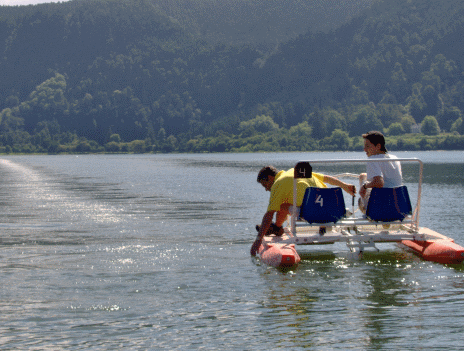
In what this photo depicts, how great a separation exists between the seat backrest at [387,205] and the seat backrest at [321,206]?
0.64 m

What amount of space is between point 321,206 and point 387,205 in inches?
56.3

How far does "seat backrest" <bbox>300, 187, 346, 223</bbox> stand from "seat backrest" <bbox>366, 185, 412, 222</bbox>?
638mm

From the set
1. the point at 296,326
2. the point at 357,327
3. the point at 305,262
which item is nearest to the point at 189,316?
the point at 296,326

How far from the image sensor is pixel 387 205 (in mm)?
14547

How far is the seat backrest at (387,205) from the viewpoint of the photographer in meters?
14.5

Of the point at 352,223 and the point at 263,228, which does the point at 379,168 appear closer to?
the point at 352,223

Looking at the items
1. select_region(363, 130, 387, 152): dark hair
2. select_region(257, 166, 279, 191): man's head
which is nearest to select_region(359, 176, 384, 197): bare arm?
select_region(363, 130, 387, 152): dark hair

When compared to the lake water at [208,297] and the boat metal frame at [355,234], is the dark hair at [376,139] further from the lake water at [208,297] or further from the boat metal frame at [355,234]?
the lake water at [208,297]

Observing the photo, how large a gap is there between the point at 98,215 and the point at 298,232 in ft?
47.7

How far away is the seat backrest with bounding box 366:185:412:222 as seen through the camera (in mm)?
14469

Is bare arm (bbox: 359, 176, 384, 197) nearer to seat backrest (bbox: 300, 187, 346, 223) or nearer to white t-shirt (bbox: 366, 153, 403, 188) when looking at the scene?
white t-shirt (bbox: 366, 153, 403, 188)

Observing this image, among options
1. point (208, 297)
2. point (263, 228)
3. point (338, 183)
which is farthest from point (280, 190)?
point (208, 297)

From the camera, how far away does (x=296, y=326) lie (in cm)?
965

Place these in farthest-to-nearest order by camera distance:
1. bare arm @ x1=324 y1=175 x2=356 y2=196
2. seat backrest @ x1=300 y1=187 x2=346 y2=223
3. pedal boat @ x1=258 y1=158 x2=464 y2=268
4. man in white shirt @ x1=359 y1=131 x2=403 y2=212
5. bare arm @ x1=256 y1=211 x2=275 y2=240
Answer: bare arm @ x1=324 y1=175 x2=356 y2=196 → bare arm @ x1=256 y1=211 x2=275 y2=240 → man in white shirt @ x1=359 y1=131 x2=403 y2=212 → seat backrest @ x1=300 y1=187 x2=346 y2=223 → pedal boat @ x1=258 y1=158 x2=464 y2=268
